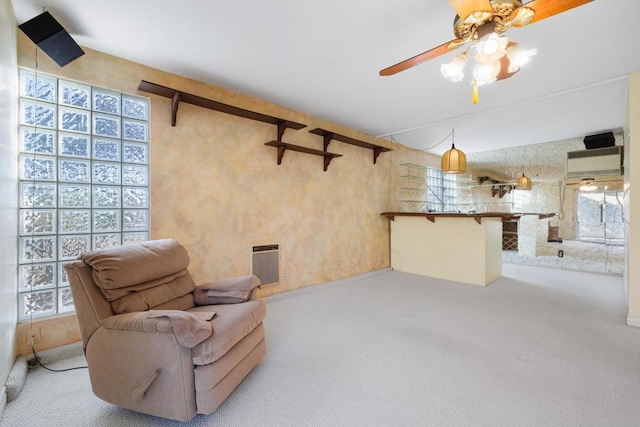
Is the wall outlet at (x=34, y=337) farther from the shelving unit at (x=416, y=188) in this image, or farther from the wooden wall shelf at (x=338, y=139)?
the shelving unit at (x=416, y=188)

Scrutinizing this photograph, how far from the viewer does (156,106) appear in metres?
2.47

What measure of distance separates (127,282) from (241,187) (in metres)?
1.63

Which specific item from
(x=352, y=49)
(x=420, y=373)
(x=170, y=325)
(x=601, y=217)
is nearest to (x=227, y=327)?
(x=170, y=325)

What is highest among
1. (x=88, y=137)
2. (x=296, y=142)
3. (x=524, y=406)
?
(x=296, y=142)

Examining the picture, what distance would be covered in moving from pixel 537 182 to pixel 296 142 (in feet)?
27.7

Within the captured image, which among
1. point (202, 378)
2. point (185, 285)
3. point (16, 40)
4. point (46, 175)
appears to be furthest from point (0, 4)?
point (202, 378)

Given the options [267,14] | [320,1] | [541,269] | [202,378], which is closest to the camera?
[202,378]

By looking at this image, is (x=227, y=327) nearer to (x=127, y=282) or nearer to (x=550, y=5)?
(x=127, y=282)

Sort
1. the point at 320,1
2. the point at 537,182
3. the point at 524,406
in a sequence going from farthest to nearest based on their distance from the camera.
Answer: the point at 537,182, the point at 320,1, the point at 524,406

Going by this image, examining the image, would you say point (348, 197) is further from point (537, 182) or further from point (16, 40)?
point (537, 182)

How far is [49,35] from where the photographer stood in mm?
1744

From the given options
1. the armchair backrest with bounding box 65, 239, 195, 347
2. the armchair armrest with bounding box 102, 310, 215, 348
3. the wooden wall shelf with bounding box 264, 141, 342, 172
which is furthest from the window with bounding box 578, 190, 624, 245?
the armchair backrest with bounding box 65, 239, 195, 347

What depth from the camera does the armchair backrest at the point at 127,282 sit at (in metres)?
1.47

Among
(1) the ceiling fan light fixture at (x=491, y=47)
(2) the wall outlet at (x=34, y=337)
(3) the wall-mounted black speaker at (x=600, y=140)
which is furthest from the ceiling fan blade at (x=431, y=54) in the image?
(3) the wall-mounted black speaker at (x=600, y=140)
